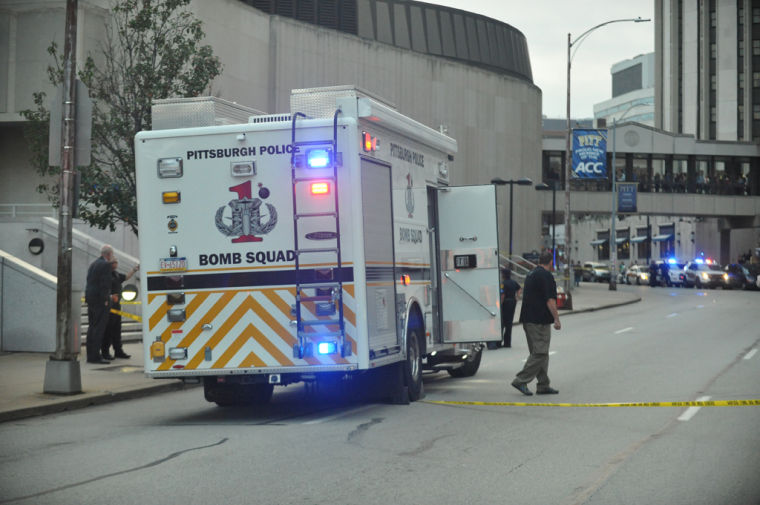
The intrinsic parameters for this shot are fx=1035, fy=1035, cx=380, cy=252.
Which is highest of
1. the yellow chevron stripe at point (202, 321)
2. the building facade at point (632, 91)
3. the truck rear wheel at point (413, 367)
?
the building facade at point (632, 91)

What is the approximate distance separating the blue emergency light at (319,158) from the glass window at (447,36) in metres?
52.3

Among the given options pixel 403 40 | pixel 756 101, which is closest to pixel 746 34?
pixel 756 101

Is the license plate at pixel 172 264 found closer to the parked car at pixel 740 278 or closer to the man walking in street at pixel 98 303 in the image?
the man walking in street at pixel 98 303

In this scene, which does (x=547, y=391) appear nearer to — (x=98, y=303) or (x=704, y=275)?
(x=98, y=303)

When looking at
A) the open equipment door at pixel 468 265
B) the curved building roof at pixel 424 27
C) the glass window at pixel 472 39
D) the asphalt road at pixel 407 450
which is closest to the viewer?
the asphalt road at pixel 407 450

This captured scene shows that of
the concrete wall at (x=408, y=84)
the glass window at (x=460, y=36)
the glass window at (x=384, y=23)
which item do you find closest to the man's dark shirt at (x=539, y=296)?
the concrete wall at (x=408, y=84)

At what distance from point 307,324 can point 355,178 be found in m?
1.68

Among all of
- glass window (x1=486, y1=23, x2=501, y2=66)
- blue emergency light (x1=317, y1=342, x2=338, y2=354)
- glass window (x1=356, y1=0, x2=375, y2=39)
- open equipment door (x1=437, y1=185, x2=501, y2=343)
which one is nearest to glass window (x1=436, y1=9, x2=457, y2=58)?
glass window (x1=486, y1=23, x2=501, y2=66)

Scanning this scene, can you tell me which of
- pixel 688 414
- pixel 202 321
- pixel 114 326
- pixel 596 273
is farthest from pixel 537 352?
pixel 596 273

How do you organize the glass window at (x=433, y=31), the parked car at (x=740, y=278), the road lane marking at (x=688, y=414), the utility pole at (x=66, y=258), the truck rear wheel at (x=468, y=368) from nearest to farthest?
the road lane marking at (x=688, y=414), the utility pole at (x=66, y=258), the truck rear wheel at (x=468, y=368), the glass window at (x=433, y=31), the parked car at (x=740, y=278)

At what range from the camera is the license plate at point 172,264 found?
11.7m

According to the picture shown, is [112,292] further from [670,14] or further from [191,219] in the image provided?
[670,14]

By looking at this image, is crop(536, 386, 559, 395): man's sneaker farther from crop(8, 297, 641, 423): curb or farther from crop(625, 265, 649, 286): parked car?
crop(625, 265, 649, 286): parked car

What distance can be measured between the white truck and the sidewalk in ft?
7.04
